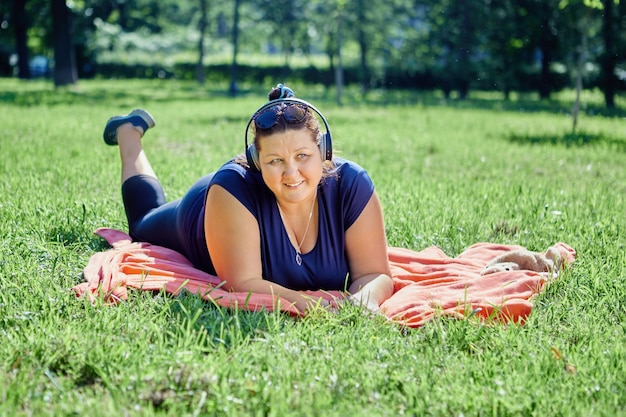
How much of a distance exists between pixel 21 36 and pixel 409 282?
113 feet

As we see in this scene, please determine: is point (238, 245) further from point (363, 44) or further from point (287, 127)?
point (363, 44)

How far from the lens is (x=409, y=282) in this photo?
4.15 m

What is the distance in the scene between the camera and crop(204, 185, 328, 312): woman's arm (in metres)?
3.62

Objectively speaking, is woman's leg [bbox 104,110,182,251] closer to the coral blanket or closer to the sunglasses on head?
the coral blanket

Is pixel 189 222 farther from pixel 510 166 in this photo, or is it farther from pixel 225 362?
pixel 510 166

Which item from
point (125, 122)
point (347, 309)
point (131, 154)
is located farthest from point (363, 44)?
point (347, 309)

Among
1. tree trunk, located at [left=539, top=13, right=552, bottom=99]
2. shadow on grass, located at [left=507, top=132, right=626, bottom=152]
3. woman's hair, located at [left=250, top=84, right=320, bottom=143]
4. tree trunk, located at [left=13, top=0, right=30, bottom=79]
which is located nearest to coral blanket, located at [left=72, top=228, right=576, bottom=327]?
woman's hair, located at [left=250, top=84, right=320, bottom=143]

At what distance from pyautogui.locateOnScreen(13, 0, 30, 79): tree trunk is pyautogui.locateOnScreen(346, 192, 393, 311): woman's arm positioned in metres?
32.9

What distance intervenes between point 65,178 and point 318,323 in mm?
4230

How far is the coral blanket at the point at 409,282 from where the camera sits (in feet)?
11.4

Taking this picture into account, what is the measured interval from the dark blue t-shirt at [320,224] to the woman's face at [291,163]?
19 cm

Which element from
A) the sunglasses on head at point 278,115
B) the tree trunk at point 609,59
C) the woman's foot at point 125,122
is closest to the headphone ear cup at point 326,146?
the sunglasses on head at point 278,115

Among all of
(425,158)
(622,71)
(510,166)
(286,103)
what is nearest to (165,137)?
(425,158)

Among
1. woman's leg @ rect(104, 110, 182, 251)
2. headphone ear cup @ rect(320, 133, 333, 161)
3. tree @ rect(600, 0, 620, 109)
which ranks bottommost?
woman's leg @ rect(104, 110, 182, 251)
